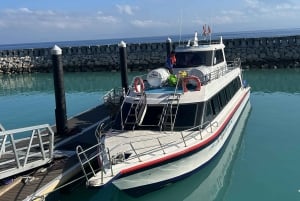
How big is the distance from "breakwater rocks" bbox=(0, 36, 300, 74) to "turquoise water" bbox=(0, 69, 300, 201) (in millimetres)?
6464

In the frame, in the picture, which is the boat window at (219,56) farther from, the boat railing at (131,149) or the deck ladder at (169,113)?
the boat railing at (131,149)

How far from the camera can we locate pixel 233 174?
13875mm

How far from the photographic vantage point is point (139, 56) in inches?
1905

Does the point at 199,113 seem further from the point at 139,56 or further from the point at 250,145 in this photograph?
the point at 139,56

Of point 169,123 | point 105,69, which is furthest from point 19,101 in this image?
point 169,123

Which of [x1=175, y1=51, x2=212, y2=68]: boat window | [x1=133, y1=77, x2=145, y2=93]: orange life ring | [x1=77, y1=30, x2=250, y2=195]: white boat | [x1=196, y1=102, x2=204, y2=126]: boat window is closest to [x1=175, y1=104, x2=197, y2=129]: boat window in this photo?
[x1=77, y1=30, x2=250, y2=195]: white boat

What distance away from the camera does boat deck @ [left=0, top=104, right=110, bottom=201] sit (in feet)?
35.8

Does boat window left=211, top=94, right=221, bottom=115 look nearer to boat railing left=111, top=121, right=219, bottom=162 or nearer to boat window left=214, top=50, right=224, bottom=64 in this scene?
boat railing left=111, top=121, right=219, bottom=162

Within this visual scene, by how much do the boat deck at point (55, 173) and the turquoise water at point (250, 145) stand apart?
0.76 metres

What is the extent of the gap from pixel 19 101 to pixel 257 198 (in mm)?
24774

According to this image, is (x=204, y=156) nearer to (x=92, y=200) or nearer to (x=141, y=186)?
(x=141, y=186)

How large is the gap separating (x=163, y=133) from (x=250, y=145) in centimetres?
543

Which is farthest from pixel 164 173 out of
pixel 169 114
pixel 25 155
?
A: pixel 25 155

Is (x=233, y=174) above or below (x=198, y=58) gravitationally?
below
